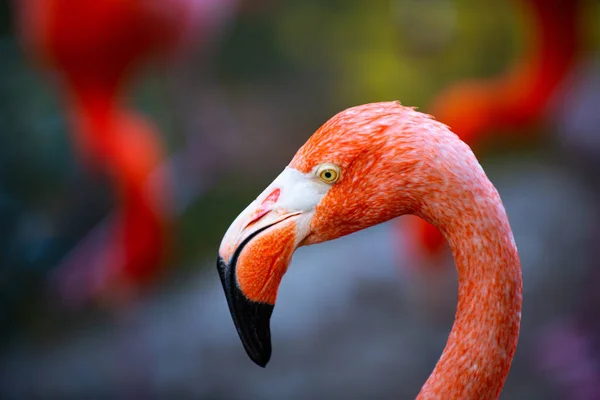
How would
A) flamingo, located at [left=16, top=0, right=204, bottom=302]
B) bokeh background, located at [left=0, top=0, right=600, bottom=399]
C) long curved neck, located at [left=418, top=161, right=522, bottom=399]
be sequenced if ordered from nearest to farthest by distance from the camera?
long curved neck, located at [left=418, top=161, right=522, bottom=399]
flamingo, located at [left=16, top=0, right=204, bottom=302]
bokeh background, located at [left=0, top=0, right=600, bottom=399]

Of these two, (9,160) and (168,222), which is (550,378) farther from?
(9,160)

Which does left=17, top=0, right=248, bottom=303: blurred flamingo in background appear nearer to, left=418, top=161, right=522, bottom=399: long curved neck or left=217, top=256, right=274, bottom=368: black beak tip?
left=217, top=256, right=274, bottom=368: black beak tip

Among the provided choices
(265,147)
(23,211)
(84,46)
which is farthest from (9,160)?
(265,147)

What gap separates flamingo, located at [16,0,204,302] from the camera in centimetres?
317

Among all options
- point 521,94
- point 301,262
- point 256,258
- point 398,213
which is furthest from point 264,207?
point 301,262

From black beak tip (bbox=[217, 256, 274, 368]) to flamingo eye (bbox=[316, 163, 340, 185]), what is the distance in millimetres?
212

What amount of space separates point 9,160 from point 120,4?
104 cm

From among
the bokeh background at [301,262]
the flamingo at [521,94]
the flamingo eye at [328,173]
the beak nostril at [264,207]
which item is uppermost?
the flamingo eye at [328,173]

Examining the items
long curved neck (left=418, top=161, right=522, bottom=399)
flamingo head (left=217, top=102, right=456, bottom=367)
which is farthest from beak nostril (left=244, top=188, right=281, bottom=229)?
long curved neck (left=418, top=161, right=522, bottom=399)

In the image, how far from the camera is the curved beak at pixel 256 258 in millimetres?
1228

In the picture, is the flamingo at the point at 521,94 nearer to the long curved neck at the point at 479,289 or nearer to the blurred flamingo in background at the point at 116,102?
the blurred flamingo in background at the point at 116,102

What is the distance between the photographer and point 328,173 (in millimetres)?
1232

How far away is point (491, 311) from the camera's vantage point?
1.20 metres

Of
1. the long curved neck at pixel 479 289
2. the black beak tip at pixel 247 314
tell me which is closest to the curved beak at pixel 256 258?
the black beak tip at pixel 247 314
